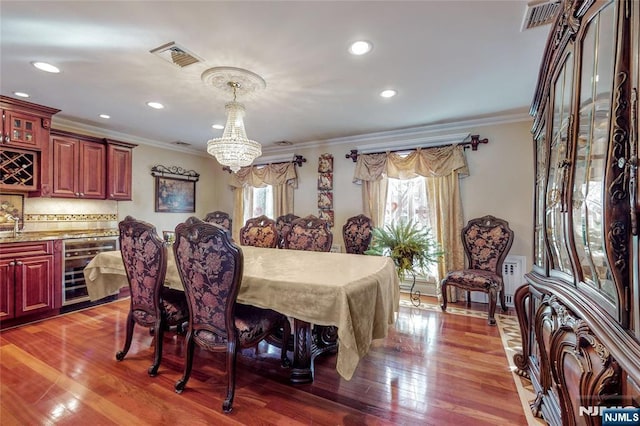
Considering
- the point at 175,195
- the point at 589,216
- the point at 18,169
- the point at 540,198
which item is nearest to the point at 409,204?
the point at 540,198

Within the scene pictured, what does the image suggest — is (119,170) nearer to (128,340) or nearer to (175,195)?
(175,195)

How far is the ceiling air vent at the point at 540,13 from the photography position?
5.52 feet

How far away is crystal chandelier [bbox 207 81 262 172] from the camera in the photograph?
267 centimetres

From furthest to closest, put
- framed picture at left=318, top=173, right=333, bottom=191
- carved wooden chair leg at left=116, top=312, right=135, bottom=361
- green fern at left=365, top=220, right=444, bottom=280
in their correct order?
framed picture at left=318, top=173, right=333, bottom=191 → green fern at left=365, top=220, right=444, bottom=280 → carved wooden chair leg at left=116, top=312, right=135, bottom=361

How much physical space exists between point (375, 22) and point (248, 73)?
3.84 ft

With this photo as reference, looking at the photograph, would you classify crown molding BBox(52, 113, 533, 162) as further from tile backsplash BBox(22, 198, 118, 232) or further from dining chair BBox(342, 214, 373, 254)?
dining chair BBox(342, 214, 373, 254)

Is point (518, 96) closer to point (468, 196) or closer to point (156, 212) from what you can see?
point (468, 196)

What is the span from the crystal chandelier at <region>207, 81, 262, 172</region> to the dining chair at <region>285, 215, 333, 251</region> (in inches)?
41.5

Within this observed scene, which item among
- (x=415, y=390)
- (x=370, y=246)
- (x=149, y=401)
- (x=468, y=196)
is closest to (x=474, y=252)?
(x=468, y=196)

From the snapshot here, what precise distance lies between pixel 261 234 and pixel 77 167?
8.64 ft

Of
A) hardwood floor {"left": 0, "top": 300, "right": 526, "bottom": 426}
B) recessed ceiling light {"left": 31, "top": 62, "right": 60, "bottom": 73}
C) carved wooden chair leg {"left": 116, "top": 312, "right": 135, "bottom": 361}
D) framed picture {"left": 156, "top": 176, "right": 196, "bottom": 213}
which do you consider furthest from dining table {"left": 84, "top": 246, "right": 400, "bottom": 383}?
framed picture {"left": 156, "top": 176, "right": 196, "bottom": 213}

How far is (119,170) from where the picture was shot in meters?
4.30

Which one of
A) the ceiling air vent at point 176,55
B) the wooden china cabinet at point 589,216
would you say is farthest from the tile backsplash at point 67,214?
the wooden china cabinet at point 589,216

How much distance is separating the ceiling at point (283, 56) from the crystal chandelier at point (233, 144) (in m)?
0.37
